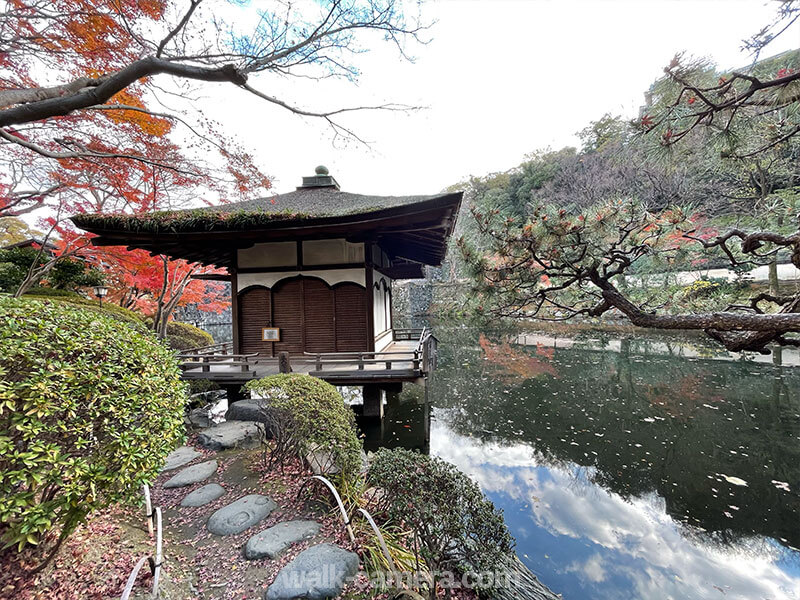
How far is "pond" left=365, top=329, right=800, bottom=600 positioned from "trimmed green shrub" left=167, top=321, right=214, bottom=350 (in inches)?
280

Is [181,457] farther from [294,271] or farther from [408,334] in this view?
[408,334]

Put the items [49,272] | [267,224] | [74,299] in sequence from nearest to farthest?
1. [267,224]
2. [74,299]
3. [49,272]

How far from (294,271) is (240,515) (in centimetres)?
493

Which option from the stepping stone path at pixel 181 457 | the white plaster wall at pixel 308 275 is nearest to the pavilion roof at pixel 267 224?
the white plaster wall at pixel 308 275

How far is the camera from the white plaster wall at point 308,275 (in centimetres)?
666

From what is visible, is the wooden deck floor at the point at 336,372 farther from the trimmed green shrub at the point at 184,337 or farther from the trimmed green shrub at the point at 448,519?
the trimmed green shrub at the point at 184,337

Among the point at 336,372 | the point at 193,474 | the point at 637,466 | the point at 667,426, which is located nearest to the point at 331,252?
the point at 336,372

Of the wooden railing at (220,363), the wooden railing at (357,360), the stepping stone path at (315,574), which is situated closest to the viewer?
the stepping stone path at (315,574)

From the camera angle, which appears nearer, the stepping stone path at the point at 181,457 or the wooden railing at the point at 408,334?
the stepping stone path at the point at 181,457

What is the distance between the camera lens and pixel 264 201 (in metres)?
8.02

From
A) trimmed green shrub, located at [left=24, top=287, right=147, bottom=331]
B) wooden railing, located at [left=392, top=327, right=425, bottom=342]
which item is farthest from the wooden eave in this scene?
wooden railing, located at [left=392, top=327, right=425, bottom=342]

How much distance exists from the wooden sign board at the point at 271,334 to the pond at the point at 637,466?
2930 mm

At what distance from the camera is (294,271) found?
6852mm

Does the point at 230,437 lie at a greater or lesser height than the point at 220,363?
lesser
